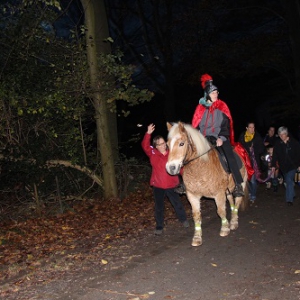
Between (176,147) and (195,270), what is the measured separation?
196 centimetres

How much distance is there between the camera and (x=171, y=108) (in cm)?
2278

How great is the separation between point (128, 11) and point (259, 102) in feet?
47.5

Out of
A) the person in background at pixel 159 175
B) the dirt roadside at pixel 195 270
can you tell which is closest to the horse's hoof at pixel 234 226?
A: the dirt roadside at pixel 195 270

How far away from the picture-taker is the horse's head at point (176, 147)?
6.26 meters

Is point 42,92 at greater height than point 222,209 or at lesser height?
greater

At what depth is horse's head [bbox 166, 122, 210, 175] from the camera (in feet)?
20.7

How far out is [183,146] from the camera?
6.50 meters

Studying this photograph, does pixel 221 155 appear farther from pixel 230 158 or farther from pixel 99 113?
pixel 99 113

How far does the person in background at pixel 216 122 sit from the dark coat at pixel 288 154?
3.26m

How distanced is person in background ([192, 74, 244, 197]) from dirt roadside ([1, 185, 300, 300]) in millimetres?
1372

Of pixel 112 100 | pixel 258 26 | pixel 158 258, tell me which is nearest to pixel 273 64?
pixel 258 26

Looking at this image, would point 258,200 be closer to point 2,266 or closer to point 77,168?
point 77,168

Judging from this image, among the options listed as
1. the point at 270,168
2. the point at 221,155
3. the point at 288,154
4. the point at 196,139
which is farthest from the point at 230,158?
the point at 270,168

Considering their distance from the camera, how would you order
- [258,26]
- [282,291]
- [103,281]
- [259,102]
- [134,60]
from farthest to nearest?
1. [259,102]
2. [134,60]
3. [258,26]
4. [103,281]
5. [282,291]
